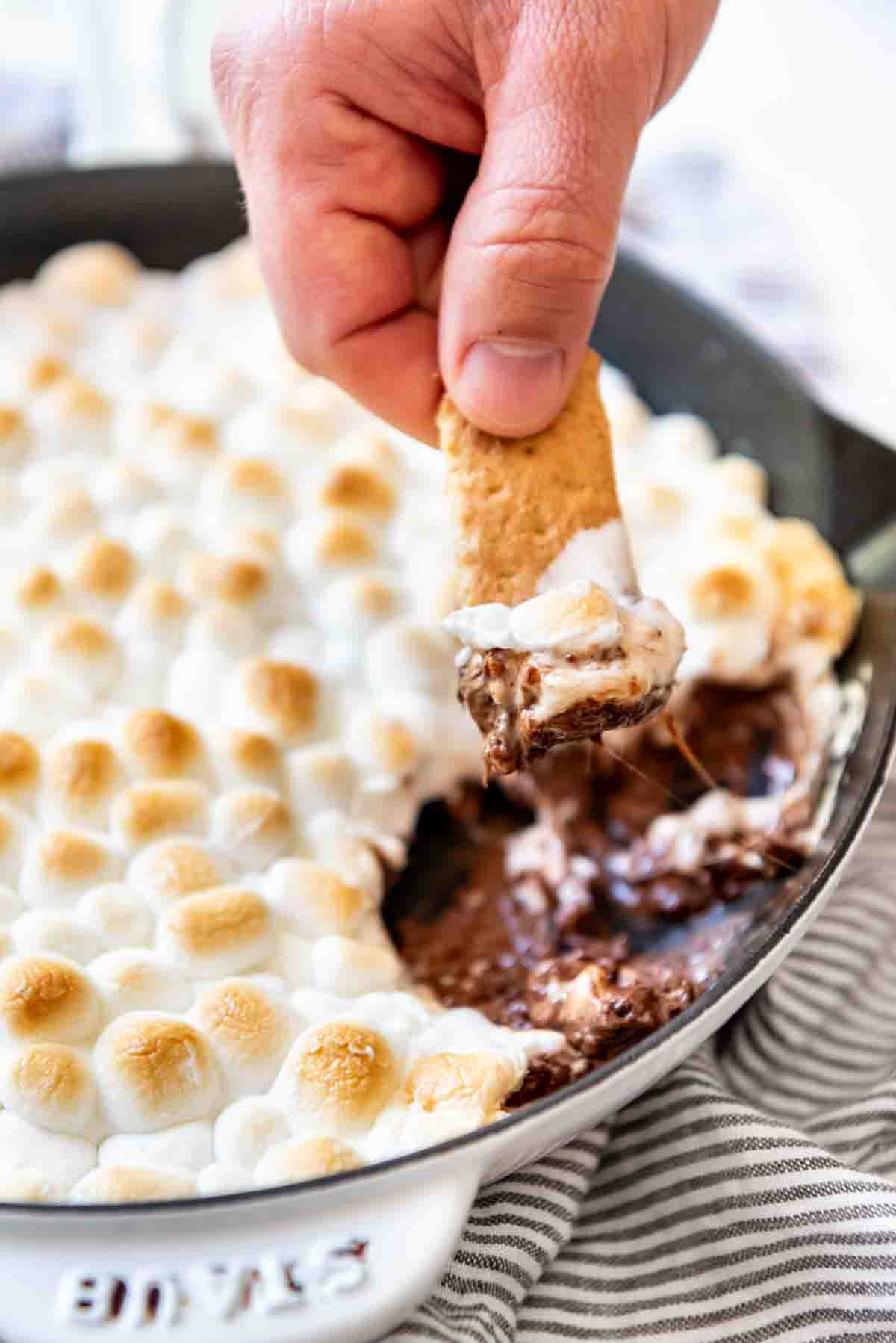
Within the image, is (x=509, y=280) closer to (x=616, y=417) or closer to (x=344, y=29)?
(x=344, y=29)

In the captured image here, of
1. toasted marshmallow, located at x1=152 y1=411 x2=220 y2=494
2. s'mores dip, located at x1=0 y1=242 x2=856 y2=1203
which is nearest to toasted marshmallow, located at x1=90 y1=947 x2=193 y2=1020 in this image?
Answer: s'mores dip, located at x1=0 y1=242 x2=856 y2=1203

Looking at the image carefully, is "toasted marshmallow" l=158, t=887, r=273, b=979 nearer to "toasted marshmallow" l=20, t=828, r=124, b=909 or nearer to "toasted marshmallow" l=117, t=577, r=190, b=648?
"toasted marshmallow" l=20, t=828, r=124, b=909

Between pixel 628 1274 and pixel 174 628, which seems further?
pixel 174 628

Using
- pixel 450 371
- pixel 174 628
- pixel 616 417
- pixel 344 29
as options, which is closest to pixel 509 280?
pixel 450 371

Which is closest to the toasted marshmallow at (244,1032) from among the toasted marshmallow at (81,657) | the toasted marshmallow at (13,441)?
the toasted marshmallow at (81,657)

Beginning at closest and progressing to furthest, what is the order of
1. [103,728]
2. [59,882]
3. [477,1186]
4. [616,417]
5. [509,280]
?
[477,1186]
[509,280]
[59,882]
[103,728]
[616,417]

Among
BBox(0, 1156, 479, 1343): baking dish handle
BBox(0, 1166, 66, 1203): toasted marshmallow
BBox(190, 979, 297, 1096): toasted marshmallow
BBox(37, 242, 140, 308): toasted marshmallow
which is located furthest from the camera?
BBox(37, 242, 140, 308): toasted marshmallow
